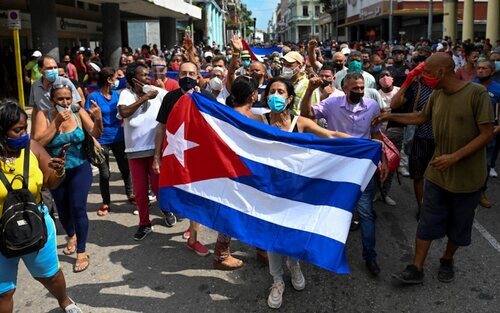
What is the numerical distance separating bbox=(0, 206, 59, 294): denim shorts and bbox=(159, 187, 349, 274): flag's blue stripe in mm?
1042

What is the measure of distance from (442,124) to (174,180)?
7.41 feet

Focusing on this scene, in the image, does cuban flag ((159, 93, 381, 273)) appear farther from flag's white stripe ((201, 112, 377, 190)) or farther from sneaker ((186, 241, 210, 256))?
sneaker ((186, 241, 210, 256))

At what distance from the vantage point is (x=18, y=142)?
3.08 metres

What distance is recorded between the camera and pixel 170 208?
4.11 meters

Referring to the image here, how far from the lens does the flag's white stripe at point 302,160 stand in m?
3.58

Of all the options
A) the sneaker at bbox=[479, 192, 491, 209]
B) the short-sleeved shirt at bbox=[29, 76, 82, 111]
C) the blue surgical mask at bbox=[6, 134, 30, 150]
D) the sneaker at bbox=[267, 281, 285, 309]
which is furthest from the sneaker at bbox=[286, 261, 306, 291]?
the sneaker at bbox=[479, 192, 491, 209]

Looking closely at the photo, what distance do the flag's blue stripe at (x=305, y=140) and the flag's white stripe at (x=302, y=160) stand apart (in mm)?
31

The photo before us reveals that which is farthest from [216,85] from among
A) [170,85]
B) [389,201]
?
[389,201]

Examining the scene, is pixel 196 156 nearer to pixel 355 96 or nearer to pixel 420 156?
pixel 355 96

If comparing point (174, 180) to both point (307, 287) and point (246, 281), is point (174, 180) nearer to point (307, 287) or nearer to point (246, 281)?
point (246, 281)

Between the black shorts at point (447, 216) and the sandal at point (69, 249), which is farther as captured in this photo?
the sandal at point (69, 249)

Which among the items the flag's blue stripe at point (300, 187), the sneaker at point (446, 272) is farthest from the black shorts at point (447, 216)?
the flag's blue stripe at point (300, 187)

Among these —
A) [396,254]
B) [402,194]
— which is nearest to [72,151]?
[396,254]

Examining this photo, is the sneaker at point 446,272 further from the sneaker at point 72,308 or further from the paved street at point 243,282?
the sneaker at point 72,308
